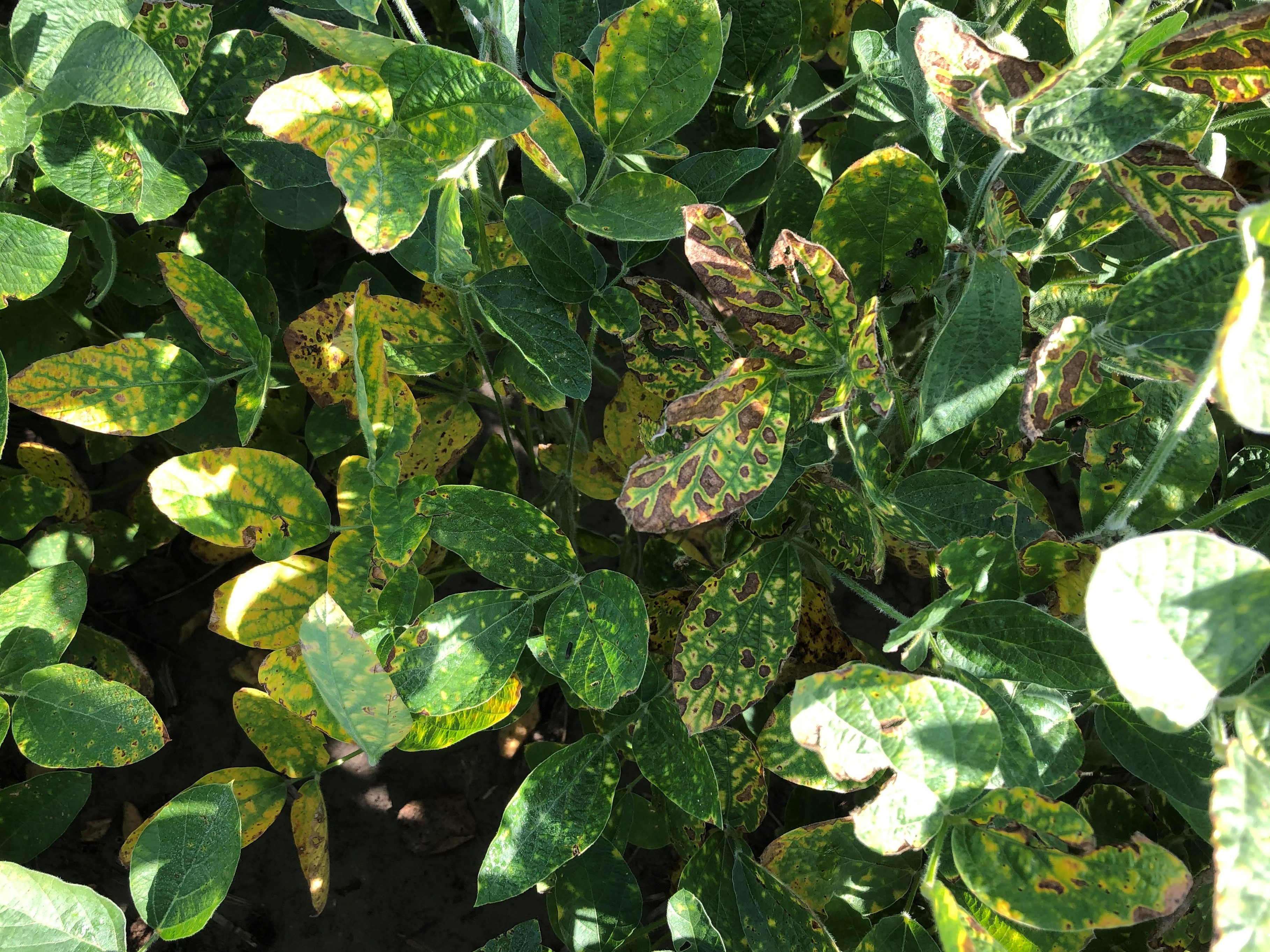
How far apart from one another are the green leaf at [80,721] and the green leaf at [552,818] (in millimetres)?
429

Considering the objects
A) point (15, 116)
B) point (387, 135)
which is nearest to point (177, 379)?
point (15, 116)

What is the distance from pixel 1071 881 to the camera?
2.55 feet

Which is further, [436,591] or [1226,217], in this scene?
[436,591]

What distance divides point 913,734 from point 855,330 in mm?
367

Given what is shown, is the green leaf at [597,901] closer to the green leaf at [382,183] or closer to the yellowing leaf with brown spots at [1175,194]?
the green leaf at [382,183]

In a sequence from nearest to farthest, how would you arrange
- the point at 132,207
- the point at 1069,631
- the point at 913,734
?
1. the point at 913,734
2. the point at 1069,631
3. the point at 132,207

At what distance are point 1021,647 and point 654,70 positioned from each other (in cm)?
69

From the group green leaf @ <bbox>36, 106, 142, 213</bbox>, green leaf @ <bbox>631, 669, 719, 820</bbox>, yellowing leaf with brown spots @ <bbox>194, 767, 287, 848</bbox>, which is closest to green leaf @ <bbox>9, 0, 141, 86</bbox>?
green leaf @ <bbox>36, 106, 142, 213</bbox>

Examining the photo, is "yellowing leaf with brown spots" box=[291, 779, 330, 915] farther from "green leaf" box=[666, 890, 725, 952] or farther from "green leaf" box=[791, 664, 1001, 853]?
"green leaf" box=[791, 664, 1001, 853]

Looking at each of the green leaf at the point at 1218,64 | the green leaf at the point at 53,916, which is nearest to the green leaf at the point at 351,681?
the green leaf at the point at 53,916

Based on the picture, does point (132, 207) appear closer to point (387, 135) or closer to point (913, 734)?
point (387, 135)

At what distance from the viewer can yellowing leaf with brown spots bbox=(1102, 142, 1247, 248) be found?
857 mm

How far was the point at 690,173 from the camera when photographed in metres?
1.15

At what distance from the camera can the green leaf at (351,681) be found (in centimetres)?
84
